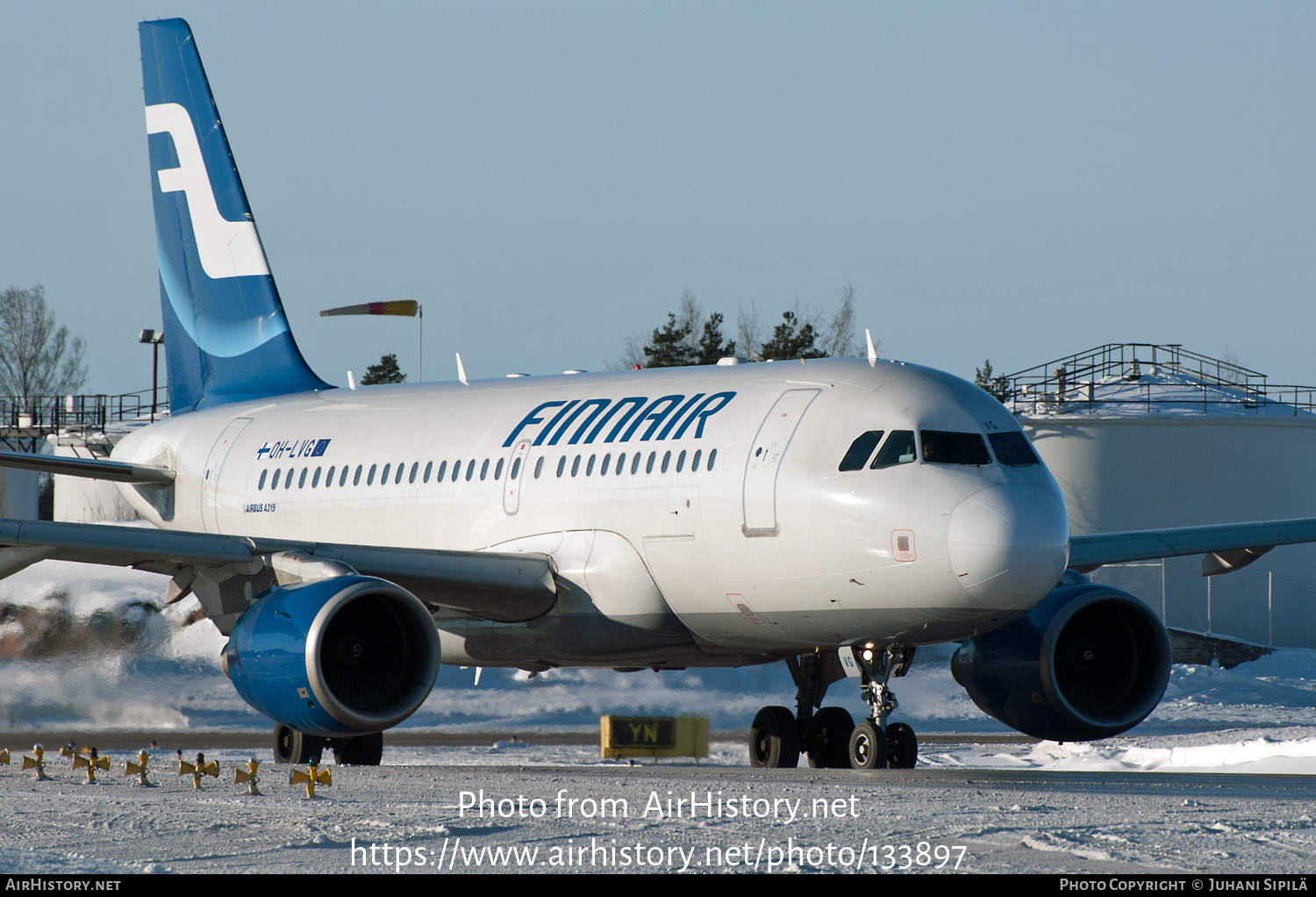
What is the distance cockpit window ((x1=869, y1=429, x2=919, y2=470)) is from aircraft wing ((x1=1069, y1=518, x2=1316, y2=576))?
12.5 feet

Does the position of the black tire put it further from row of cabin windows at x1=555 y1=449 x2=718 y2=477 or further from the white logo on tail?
the white logo on tail

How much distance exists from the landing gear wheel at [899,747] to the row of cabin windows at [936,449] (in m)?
2.49

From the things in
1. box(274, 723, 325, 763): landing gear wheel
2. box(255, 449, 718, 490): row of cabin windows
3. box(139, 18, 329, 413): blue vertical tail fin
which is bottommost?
box(274, 723, 325, 763): landing gear wheel

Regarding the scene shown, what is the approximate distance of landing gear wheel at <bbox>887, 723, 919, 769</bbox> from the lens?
14977 millimetres

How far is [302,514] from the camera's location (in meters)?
19.8

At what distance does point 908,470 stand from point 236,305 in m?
12.7

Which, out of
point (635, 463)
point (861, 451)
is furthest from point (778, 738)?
point (861, 451)

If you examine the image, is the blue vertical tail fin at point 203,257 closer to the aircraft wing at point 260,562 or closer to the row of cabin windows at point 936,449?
the aircraft wing at point 260,562

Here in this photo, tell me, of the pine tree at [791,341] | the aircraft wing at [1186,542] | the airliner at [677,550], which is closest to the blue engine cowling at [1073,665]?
the airliner at [677,550]

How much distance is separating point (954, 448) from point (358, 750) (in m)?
7.40

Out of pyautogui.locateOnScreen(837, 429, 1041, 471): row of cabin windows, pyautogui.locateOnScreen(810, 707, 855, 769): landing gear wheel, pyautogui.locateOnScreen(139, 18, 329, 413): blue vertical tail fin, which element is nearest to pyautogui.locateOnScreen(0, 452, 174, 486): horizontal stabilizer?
pyautogui.locateOnScreen(139, 18, 329, 413): blue vertical tail fin

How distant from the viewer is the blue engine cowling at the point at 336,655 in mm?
14016
